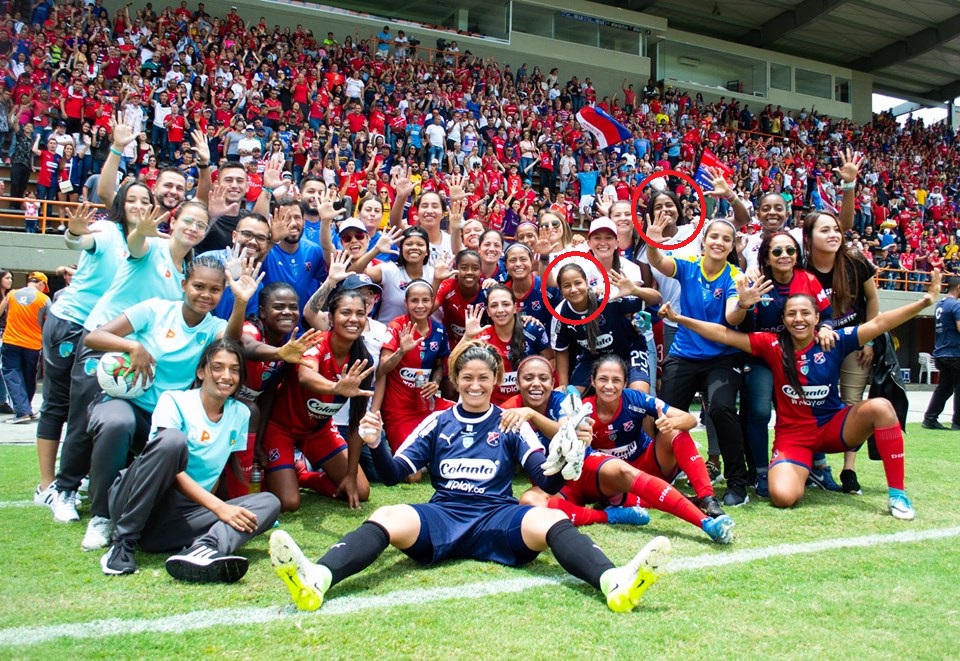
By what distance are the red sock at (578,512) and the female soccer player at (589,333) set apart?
4.13 ft

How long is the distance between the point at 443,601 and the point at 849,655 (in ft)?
5.35

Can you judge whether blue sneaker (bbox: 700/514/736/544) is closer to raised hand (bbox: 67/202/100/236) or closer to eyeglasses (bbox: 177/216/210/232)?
eyeglasses (bbox: 177/216/210/232)

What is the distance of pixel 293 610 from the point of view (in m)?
3.30

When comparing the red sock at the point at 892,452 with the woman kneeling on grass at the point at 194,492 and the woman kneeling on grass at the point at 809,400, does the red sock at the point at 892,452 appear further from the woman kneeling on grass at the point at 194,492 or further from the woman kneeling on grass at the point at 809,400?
the woman kneeling on grass at the point at 194,492

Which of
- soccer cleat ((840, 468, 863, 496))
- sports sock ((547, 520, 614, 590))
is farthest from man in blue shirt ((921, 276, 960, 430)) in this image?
sports sock ((547, 520, 614, 590))

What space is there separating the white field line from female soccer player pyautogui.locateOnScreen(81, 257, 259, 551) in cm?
132

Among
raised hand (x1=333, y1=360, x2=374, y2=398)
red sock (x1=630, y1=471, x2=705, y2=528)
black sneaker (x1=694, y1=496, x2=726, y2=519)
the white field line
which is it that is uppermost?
raised hand (x1=333, y1=360, x2=374, y2=398)

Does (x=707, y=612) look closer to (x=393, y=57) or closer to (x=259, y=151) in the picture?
(x=259, y=151)

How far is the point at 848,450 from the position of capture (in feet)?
18.7

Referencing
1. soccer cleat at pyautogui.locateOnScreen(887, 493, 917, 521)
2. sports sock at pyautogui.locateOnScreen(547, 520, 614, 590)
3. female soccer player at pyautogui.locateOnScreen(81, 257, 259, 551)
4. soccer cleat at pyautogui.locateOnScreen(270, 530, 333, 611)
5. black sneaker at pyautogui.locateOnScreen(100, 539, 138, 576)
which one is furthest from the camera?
soccer cleat at pyautogui.locateOnScreen(887, 493, 917, 521)

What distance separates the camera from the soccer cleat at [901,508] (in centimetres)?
516

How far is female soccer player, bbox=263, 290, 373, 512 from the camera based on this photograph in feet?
17.2

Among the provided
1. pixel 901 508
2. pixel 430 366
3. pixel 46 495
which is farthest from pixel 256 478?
pixel 901 508

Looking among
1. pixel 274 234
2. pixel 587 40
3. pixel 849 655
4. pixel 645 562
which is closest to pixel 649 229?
pixel 274 234
